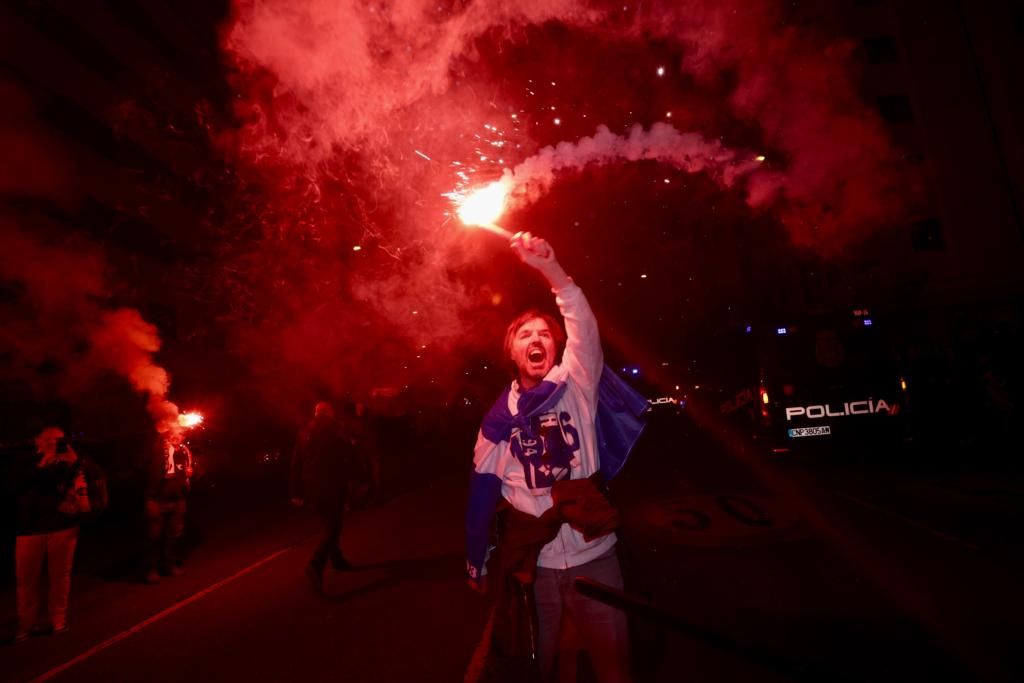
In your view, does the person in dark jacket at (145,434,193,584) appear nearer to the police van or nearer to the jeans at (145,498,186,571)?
the jeans at (145,498,186,571)

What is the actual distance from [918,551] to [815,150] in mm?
7060

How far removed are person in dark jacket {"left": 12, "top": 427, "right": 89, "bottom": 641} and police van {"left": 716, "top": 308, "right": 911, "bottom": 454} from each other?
1178 cm

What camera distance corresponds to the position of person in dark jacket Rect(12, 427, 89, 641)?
556cm

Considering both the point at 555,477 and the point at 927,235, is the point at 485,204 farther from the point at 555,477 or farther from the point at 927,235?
the point at 927,235

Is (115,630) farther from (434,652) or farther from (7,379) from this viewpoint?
(7,379)

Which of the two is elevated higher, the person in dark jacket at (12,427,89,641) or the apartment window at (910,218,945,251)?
the apartment window at (910,218,945,251)

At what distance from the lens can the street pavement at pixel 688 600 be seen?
3.86 m

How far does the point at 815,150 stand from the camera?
10430 mm

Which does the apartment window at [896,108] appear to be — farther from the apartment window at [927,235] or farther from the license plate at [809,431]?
the license plate at [809,431]

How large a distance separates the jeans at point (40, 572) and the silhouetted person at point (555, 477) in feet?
16.7

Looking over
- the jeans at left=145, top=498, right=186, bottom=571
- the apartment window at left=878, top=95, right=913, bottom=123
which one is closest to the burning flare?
the jeans at left=145, top=498, right=186, bottom=571

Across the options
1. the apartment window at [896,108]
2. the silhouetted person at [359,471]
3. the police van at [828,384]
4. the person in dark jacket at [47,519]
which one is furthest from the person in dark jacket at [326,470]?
the apartment window at [896,108]

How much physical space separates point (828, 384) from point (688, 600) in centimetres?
884

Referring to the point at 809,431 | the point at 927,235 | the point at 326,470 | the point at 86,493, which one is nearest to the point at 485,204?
the point at 326,470
